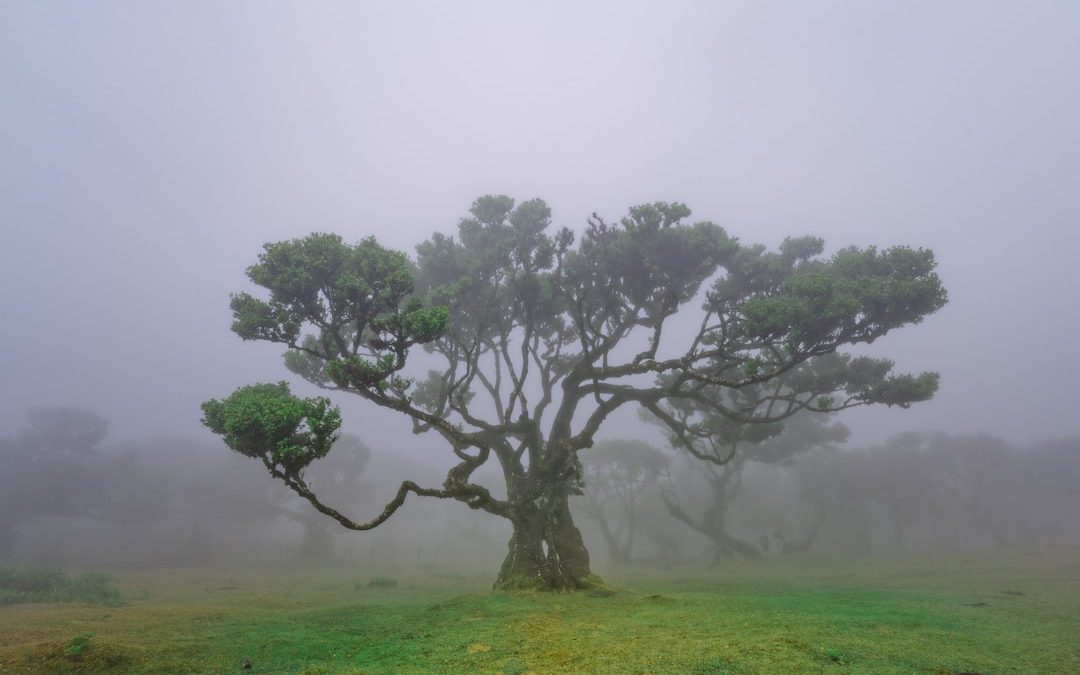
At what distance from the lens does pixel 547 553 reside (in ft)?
66.2

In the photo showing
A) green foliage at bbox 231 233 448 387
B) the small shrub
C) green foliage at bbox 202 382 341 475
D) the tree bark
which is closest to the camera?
green foliage at bbox 202 382 341 475

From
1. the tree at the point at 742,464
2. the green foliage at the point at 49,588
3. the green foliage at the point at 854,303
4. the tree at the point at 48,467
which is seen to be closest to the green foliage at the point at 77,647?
the green foliage at the point at 49,588

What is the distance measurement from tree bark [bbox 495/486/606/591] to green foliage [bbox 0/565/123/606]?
15380mm

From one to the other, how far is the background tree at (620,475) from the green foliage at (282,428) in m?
39.7

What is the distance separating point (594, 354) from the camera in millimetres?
21688

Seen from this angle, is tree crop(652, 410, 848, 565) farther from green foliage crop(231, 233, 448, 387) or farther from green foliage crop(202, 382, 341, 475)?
green foliage crop(202, 382, 341, 475)

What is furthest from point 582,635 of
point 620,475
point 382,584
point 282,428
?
point 620,475

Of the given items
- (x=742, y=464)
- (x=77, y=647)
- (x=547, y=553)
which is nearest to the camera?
(x=77, y=647)

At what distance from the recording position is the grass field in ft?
28.2

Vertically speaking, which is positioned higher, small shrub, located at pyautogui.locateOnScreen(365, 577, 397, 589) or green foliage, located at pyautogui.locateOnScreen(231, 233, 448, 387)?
green foliage, located at pyautogui.locateOnScreen(231, 233, 448, 387)

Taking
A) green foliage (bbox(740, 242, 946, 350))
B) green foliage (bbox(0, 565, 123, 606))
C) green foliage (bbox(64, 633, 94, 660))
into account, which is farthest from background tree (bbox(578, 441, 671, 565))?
green foliage (bbox(64, 633, 94, 660))

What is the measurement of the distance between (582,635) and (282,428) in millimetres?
7837

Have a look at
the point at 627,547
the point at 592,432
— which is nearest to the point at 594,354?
the point at 592,432

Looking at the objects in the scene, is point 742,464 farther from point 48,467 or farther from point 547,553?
point 48,467
